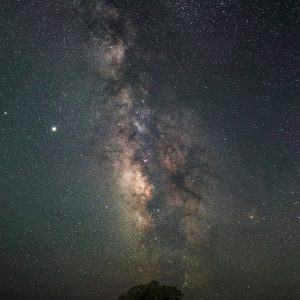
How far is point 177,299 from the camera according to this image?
106 ft

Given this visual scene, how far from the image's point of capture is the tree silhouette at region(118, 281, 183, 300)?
105 ft

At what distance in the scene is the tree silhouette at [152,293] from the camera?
3198 cm

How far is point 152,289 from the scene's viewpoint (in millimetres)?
32719

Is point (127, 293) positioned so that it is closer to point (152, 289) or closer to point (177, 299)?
point (152, 289)

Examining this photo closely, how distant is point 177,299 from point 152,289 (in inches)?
87.1

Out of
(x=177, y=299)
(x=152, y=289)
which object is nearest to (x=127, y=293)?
(x=152, y=289)

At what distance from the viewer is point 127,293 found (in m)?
32.3

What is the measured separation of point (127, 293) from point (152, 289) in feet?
6.94

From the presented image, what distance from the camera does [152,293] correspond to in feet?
106

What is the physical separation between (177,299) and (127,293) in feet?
13.7
